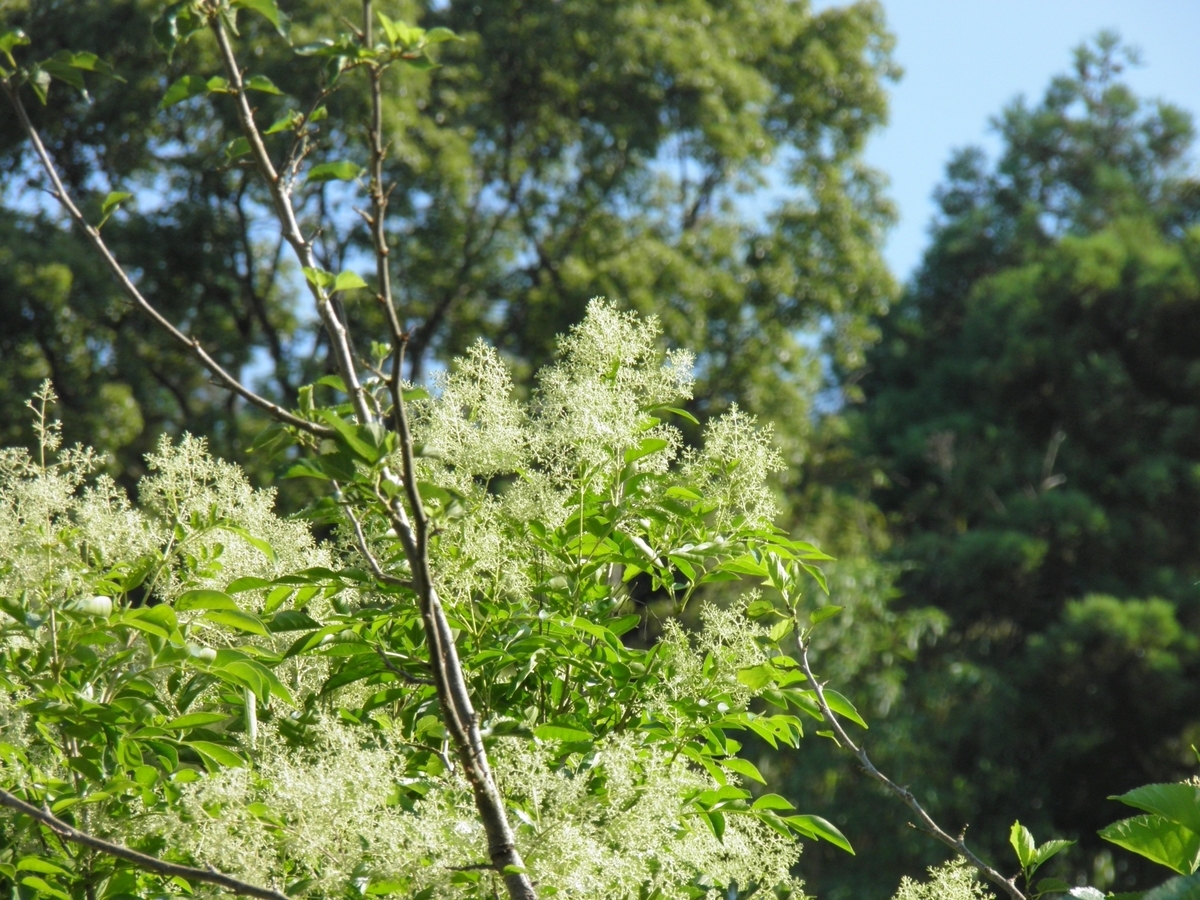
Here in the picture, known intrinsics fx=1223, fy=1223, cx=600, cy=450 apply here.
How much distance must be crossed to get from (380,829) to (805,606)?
21.2 ft

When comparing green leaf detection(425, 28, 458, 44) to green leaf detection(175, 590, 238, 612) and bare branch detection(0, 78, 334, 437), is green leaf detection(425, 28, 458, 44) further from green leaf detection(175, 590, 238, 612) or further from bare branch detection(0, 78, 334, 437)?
green leaf detection(175, 590, 238, 612)

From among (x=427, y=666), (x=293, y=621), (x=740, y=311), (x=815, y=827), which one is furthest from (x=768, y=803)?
(x=740, y=311)

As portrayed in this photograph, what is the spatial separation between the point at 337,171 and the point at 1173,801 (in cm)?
86

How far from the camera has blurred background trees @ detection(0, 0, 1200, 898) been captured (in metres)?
7.62

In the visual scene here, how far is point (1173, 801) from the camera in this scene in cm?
101

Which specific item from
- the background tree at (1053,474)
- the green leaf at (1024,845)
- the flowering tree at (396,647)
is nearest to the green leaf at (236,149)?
the flowering tree at (396,647)

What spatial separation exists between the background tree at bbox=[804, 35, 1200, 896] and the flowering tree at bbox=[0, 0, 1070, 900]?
6301 mm

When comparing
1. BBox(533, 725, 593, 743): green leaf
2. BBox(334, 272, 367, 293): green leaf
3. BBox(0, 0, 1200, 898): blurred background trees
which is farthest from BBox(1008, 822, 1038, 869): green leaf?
BBox(0, 0, 1200, 898): blurred background trees

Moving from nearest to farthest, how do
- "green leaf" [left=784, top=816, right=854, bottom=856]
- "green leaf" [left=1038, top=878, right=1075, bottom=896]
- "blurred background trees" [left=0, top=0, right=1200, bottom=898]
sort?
1. "green leaf" [left=1038, top=878, right=1075, bottom=896]
2. "green leaf" [left=784, top=816, right=854, bottom=856]
3. "blurred background trees" [left=0, top=0, right=1200, bottom=898]

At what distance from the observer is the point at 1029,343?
429 inches

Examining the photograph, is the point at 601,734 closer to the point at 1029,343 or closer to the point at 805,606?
the point at 805,606

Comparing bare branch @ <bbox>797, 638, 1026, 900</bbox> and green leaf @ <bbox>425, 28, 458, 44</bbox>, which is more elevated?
green leaf @ <bbox>425, 28, 458, 44</bbox>

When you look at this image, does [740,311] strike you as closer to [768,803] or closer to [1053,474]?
[1053,474]

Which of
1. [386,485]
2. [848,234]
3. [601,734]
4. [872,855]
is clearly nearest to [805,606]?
[872,855]
